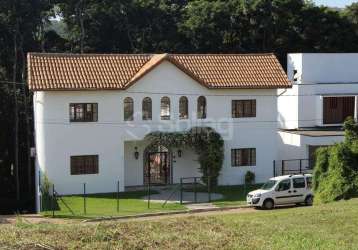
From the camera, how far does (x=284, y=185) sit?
98.4ft

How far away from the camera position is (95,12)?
5225cm

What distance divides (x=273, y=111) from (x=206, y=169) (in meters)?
5.53

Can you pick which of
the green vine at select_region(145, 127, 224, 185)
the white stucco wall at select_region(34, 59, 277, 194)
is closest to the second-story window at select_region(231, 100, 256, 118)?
the white stucco wall at select_region(34, 59, 277, 194)

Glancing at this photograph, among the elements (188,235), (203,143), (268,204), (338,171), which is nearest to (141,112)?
(203,143)

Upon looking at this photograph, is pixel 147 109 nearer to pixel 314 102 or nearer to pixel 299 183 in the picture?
pixel 299 183

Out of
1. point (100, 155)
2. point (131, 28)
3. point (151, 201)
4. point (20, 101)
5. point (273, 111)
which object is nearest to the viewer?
point (151, 201)

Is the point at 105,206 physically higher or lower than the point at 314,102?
lower

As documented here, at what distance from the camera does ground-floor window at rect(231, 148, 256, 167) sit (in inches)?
1496

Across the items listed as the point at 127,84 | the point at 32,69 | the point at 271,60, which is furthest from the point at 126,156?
the point at 271,60

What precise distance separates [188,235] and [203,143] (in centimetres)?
2233

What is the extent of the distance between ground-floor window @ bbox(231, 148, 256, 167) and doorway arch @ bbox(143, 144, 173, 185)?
3815mm

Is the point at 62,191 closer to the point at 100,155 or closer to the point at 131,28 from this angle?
the point at 100,155

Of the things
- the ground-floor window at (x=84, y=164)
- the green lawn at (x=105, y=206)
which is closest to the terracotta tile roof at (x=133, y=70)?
the ground-floor window at (x=84, y=164)

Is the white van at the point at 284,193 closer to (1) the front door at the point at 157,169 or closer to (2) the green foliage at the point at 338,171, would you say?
(2) the green foliage at the point at 338,171
